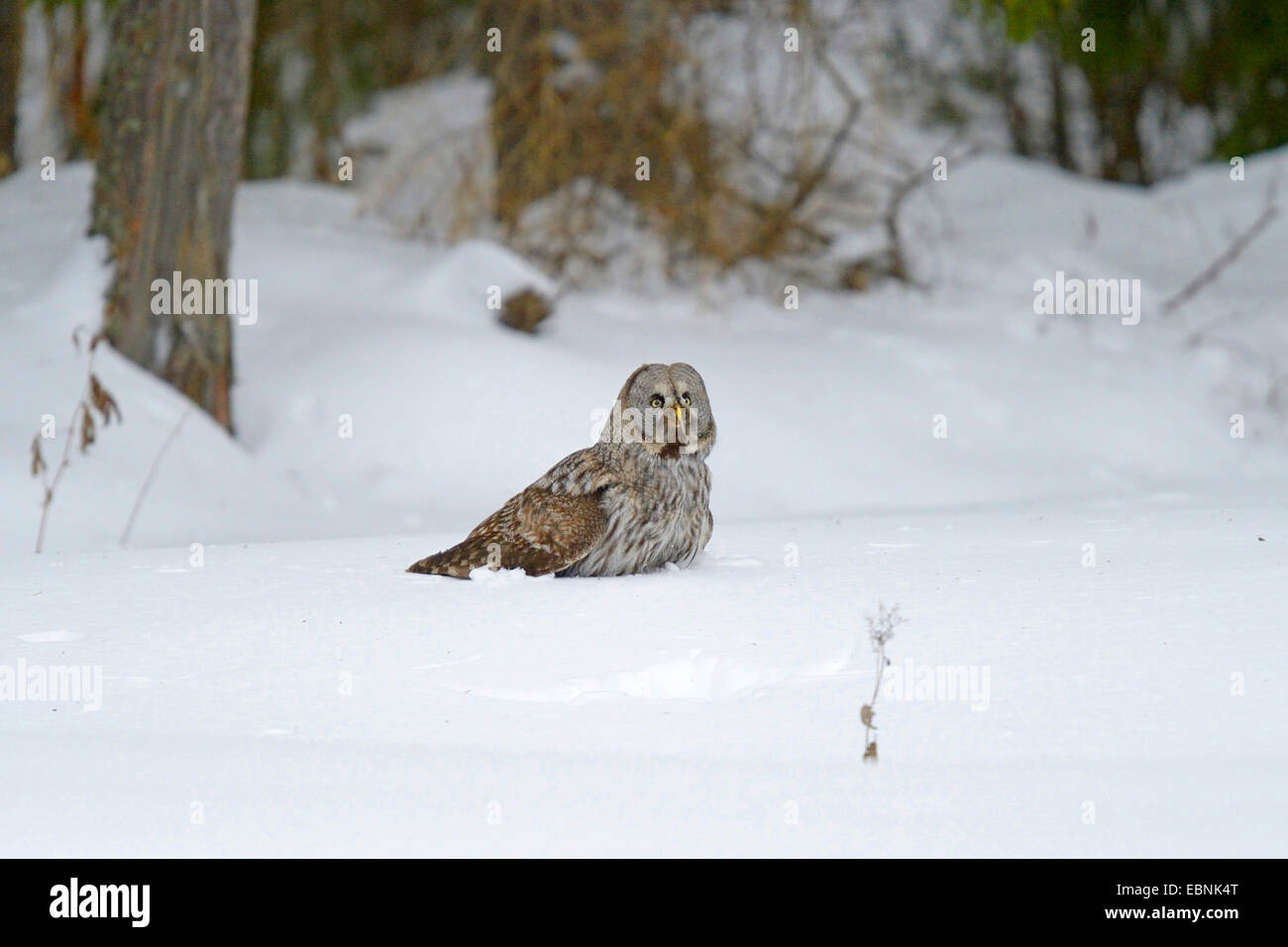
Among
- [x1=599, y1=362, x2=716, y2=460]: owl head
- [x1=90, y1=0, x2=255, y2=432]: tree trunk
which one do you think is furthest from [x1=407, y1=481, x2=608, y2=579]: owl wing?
[x1=90, y1=0, x2=255, y2=432]: tree trunk

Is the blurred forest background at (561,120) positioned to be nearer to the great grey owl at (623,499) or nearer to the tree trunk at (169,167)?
the tree trunk at (169,167)

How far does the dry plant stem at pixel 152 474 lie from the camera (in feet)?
22.0

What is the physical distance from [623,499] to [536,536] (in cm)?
29

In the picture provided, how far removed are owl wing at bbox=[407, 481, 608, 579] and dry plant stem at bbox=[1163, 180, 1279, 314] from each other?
7.42 meters

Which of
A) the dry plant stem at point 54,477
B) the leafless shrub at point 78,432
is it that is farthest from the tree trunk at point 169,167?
the dry plant stem at point 54,477

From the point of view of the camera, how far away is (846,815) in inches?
114

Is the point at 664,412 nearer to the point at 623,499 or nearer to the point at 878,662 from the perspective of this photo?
the point at 623,499

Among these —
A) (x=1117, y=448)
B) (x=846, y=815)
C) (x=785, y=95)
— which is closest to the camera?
(x=846, y=815)

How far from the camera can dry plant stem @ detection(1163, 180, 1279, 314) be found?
10961 millimetres

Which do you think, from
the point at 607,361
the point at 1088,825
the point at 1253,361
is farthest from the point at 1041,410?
the point at 1088,825

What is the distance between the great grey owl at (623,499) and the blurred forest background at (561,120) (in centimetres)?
369

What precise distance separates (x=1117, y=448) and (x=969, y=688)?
18.7 ft

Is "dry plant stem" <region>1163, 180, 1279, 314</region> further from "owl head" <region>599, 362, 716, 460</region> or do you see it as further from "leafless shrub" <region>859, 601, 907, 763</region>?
"leafless shrub" <region>859, 601, 907, 763</region>

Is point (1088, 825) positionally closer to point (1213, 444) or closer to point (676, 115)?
point (1213, 444)
